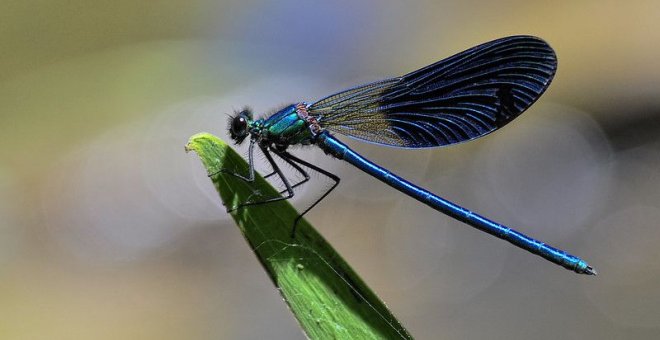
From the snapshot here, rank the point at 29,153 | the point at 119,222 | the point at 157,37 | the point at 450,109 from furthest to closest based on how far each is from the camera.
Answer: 1. the point at 157,37
2. the point at 29,153
3. the point at 119,222
4. the point at 450,109

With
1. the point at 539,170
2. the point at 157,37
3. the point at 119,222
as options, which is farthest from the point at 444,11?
the point at 119,222

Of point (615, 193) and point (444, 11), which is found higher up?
point (444, 11)

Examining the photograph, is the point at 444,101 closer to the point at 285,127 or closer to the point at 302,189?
the point at 285,127

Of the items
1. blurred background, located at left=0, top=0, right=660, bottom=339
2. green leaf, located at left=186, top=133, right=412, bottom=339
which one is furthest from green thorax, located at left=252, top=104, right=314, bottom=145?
blurred background, located at left=0, top=0, right=660, bottom=339

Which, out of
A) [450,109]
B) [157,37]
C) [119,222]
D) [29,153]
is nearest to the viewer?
[450,109]

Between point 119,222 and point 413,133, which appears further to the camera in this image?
point 119,222

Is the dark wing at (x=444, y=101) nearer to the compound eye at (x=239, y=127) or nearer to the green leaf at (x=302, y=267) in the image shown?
the compound eye at (x=239, y=127)

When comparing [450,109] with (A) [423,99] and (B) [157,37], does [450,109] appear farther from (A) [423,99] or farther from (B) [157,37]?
(B) [157,37]

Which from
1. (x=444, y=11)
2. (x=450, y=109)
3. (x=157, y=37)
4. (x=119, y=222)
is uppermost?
(x=157, y=37)

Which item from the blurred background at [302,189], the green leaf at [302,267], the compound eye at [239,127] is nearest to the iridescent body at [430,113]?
the compound eye at [239,127]

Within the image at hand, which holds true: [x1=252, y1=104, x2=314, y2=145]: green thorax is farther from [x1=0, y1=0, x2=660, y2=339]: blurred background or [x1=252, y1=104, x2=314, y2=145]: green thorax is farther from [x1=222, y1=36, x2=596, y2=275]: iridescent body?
[x1=0, y1=0, x2=660, y2=339]: blurred background
